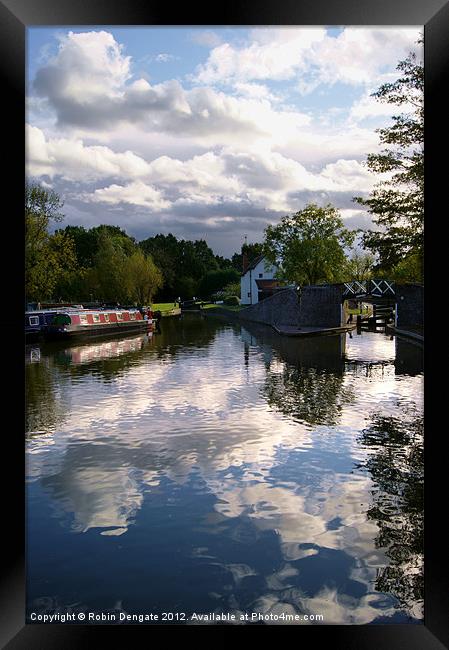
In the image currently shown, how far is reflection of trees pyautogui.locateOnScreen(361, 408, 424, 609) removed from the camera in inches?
155

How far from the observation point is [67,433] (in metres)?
8.47

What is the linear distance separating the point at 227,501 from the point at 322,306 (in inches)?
1195

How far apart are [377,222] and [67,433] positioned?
14.1m

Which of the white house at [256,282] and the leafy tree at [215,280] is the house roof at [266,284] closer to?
the white house at [256,282]

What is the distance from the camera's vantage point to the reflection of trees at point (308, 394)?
9.70m

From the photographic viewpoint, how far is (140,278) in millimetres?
40312

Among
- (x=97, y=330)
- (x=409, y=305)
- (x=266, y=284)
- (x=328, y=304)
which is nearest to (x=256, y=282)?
(x=266, y=284)

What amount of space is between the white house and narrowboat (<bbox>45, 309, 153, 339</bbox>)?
21628mm

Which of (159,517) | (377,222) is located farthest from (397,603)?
(377,222)

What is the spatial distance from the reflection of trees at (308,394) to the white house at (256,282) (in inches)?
1556

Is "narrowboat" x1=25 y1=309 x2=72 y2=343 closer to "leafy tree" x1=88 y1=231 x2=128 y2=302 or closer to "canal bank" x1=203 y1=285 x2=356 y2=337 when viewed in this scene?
"canal bank" x1=203 y1=285 x2=356 y2=337

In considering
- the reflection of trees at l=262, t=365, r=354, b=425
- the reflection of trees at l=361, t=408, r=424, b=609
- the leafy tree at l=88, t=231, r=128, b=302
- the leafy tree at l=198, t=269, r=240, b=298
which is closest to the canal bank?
the leafy tree at l=88, t=231, r=128, b=302

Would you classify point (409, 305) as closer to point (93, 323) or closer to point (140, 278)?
point (93, 323)
